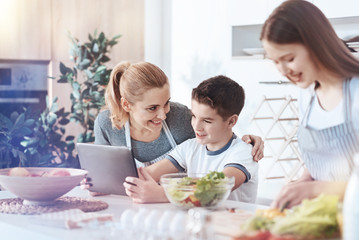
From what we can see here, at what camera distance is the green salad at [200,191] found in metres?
1.89

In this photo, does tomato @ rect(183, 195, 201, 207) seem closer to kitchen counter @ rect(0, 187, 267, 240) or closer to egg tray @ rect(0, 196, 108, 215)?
kitchen counter @ rect(0, 187, 267, 240)

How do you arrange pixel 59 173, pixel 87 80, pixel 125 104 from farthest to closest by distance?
pixel 87 80 < pixel 125 104 < pixel 59 173

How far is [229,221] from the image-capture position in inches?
66.6

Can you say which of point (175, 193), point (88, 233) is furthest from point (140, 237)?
point (175, 193)

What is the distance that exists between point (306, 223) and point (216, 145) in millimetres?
1201

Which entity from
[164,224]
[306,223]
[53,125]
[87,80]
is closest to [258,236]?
[306,223]

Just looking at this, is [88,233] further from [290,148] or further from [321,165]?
[290,148]

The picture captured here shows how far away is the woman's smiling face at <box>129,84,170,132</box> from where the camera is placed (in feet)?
8.82

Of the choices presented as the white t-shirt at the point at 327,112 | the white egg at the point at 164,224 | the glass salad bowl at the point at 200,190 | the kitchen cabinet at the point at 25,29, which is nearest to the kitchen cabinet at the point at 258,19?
the kitchen cabinet at the point at 25,29

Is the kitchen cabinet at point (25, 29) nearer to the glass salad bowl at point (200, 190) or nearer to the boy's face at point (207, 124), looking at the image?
the boy's face at point (207, 124)

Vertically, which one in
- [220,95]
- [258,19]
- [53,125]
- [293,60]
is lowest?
[53,125]

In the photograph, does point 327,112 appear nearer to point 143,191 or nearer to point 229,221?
point 229,221

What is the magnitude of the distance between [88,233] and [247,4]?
13.9 feet

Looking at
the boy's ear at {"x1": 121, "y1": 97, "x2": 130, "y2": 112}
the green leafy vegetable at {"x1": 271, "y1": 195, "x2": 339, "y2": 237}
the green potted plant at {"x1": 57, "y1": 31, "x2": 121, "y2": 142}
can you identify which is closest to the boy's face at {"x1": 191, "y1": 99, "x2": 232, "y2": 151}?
Answer: the boy's ear at {"x1": 121, "y1": 97, "x2": 130, "y2": 112}
